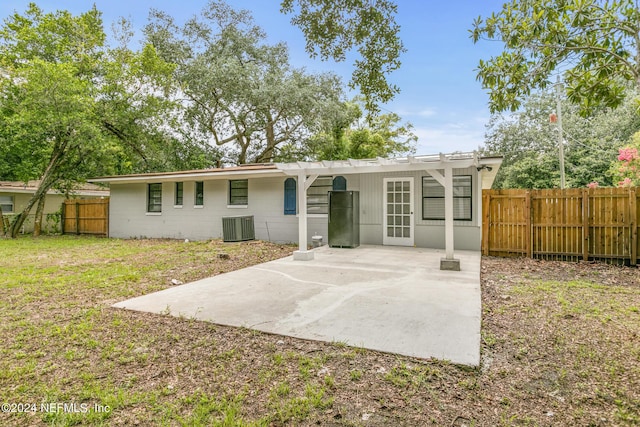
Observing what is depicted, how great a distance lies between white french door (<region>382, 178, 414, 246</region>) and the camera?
9306mm

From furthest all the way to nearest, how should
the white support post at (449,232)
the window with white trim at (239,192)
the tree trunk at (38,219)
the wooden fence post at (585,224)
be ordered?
the tree trunk at (38,219)
the window with white trim at (239,192)
the wooden fence post at (585,224)
the white support post at (449,232)

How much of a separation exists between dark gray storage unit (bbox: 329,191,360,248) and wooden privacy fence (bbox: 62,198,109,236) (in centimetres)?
1039

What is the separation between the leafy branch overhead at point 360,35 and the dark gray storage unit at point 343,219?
494 cm

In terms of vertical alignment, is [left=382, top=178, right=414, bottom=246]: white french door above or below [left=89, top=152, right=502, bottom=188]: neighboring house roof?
below

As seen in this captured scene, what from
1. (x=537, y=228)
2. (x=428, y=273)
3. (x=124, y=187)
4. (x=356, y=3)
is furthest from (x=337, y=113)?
(x=356, y=3)

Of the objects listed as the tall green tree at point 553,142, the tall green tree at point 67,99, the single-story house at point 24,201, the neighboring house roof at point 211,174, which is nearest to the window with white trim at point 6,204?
the single-story house at point 24,201

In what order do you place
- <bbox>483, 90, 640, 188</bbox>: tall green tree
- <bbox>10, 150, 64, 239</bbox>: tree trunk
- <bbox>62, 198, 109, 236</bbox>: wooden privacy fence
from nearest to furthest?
<bbox>10, 150, 64, 239</bbox>: tree trunk
<bbox>62, 198, 109, 236</bbox>: wooden privacy fence
<bbox>483, 90, 640, 188</bbox>: tall green tree

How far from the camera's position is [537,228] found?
7.90 meters

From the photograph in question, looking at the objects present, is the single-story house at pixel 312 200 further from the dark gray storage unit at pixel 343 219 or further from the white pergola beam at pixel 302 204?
the dark gray storage unit at pixel 343 219

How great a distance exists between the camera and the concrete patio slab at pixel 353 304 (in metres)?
3.22

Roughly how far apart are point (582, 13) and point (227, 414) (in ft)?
12.9

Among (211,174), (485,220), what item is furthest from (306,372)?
(211,174)

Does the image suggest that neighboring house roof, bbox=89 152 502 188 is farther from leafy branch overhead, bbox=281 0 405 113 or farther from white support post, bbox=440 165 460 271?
leafy branch overhead, bbox=281 0 405 113

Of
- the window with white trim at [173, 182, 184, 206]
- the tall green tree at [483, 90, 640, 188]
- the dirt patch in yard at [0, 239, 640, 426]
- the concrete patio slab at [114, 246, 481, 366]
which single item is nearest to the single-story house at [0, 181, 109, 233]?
the window with white trim at [173, 182, 184, 206]
